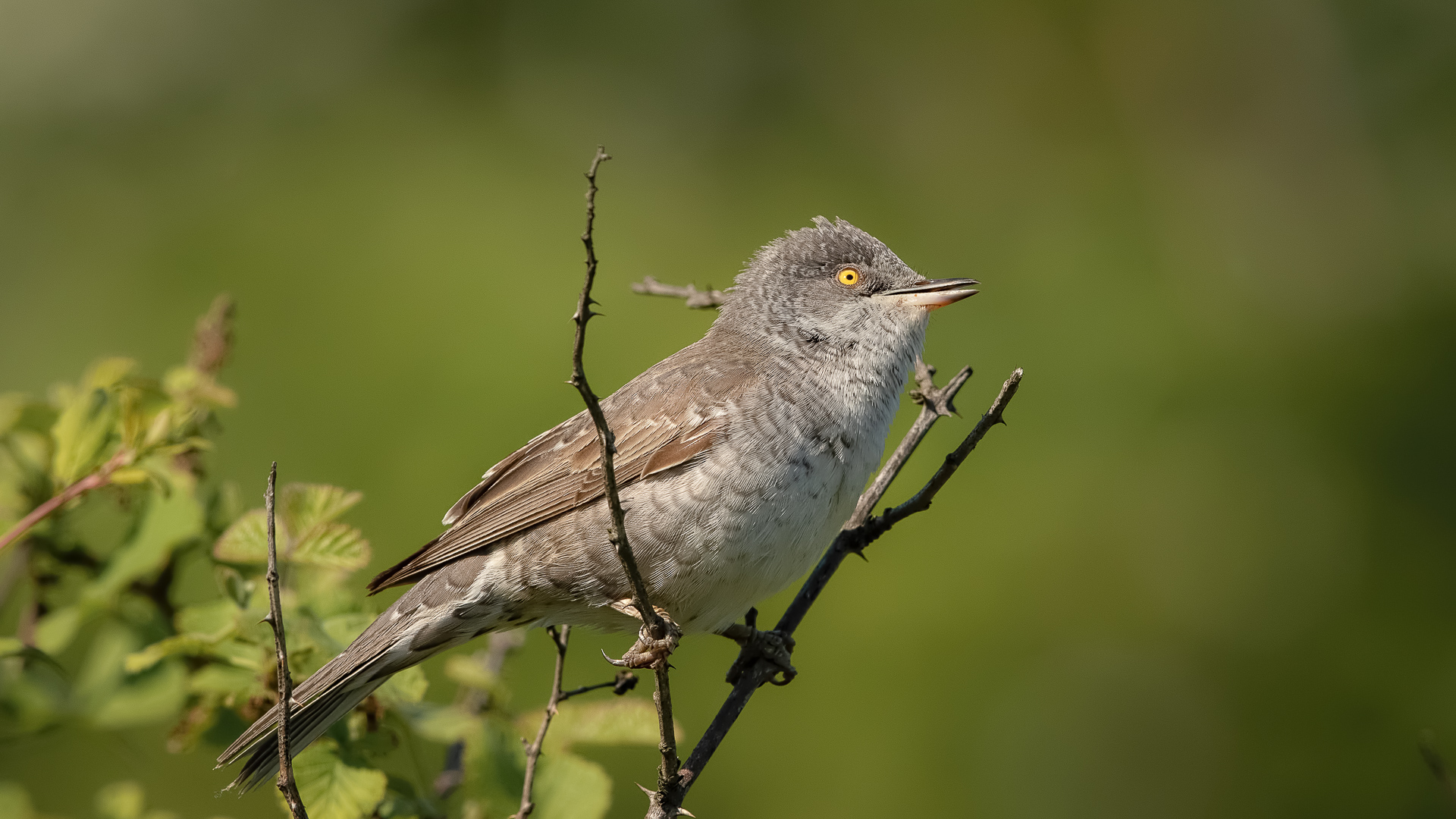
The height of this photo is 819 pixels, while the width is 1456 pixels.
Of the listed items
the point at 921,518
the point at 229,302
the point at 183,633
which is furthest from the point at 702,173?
the point at 183,633

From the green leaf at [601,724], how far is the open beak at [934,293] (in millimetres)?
1545

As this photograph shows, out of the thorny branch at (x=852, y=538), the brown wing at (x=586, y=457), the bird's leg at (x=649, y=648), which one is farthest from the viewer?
the brown wing at (x=586, y=457)

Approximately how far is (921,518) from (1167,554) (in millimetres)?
1393

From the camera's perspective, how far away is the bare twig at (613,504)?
6.14 feet

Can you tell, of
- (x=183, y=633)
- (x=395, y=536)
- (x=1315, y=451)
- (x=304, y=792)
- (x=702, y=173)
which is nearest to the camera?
(x=304, y=792)

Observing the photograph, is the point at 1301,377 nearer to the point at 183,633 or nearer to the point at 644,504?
the point at 644,504

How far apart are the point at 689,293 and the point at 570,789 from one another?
1.70m

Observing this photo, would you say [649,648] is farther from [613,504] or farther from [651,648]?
[613,504]

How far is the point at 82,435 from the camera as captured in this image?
8.86ft

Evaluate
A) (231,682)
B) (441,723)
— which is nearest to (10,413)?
(231,682)

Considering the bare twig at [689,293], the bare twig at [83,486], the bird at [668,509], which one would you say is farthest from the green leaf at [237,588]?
the bare twig at [689,293]

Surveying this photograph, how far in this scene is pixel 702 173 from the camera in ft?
28.0

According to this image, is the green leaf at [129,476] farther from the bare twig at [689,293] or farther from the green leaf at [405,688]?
the bare twig at [689,293]

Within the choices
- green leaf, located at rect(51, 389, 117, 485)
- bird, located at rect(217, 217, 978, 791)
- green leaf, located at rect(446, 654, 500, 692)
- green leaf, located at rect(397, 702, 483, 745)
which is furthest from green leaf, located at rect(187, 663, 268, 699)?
green leaf, located at rect(51, 389, 117, 485)
